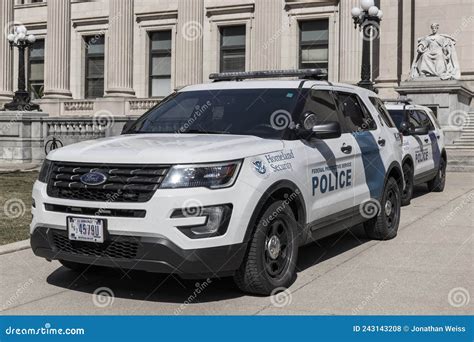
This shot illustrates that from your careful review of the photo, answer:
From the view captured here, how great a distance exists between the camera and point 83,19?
129 feet

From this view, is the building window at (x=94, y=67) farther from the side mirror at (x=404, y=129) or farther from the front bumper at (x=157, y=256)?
the front bumper at (x=157, y=256)

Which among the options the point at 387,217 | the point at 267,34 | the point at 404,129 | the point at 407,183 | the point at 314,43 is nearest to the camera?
the point at 387,217

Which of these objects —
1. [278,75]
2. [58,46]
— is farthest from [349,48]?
[278,75]

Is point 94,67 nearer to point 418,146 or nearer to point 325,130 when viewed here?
point 418,146

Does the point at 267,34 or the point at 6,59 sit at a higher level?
the point at 267,34

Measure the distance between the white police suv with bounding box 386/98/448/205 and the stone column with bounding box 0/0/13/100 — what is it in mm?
28505

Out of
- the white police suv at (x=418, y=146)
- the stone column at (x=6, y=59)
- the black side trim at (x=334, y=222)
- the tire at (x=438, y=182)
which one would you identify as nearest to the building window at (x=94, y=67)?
the stone column at (x=6, y=59)

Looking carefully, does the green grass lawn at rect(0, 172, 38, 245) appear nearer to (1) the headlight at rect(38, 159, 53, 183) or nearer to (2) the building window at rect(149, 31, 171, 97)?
(1) the headlight at rect(38, 159, 53, 183)

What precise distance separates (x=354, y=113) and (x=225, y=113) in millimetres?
1925

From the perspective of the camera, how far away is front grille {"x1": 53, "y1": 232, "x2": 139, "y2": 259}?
16.3 feet

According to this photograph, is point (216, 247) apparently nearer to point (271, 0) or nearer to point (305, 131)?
point (305, 131)

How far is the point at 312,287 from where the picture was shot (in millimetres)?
5746

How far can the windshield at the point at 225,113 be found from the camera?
240 inches

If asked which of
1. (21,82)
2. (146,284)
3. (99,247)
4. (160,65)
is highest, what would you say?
(160,65)
